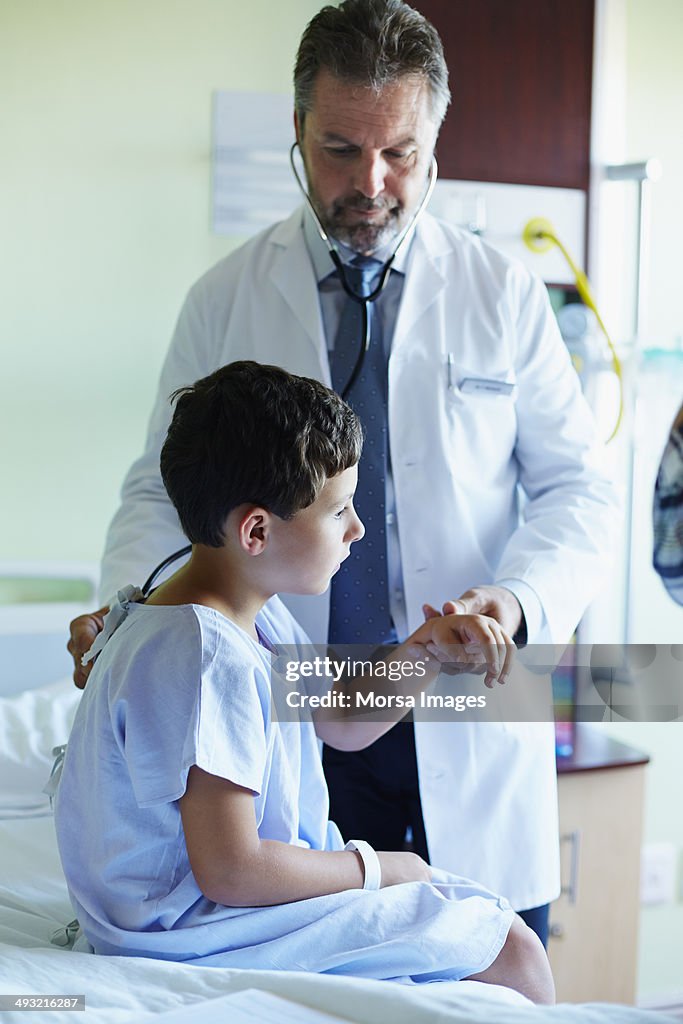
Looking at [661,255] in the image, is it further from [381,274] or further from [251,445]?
[251,445]

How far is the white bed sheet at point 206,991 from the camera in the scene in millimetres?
787

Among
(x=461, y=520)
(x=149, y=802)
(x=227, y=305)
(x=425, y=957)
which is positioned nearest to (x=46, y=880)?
(x=149, y=802)

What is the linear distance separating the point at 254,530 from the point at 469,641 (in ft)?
0.82

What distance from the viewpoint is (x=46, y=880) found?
131cm

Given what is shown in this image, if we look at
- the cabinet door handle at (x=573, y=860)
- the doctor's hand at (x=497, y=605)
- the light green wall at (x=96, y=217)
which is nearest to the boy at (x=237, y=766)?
the doctor's hand at (x=497, y=605)

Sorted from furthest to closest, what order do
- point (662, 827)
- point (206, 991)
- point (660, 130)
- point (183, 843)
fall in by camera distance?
point (662, 827) < point (660, 130) < point (183, 843) < point (206, 991)

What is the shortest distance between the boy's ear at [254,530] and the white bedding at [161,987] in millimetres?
379

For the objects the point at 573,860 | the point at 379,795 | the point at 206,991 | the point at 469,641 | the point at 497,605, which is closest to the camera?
the point at 206,991

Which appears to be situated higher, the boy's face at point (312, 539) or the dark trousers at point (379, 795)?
the boy's face at point (312, 539)

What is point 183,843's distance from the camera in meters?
1.00

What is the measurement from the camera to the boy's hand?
1064 mm

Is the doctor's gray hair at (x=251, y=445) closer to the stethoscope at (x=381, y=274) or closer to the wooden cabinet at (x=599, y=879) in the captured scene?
the stethoscope at (x=381, y=274)

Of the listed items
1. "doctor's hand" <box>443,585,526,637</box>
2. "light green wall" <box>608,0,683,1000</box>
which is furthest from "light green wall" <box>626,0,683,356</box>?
"doctor's hand" <box>443,585,526,637</box>

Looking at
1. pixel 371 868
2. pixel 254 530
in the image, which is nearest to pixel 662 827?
pixel 371 868
